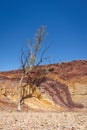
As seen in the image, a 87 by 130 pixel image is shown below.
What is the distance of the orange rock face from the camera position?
4803 cm

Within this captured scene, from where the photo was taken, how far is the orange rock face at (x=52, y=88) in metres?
48.0

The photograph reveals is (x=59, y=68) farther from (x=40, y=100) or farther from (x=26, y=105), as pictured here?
(x=26, y=105)

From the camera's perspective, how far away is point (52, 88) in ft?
181

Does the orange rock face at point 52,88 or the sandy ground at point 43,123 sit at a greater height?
the orange rock face at point 52,88

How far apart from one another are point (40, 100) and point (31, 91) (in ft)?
7.85

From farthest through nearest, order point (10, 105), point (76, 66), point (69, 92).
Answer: point (76, 66) → point (69, 92) → point (10, 105)

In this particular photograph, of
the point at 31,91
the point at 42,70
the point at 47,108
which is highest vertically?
the point at 42,70

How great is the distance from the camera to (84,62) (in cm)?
6259

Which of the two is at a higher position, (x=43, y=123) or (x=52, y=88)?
(x=52, y=88)

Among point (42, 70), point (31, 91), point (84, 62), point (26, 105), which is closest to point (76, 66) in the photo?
point (84, 62)

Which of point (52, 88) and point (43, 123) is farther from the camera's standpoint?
point (52, 88)

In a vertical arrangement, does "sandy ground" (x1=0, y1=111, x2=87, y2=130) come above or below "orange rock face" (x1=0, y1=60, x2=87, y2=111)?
below

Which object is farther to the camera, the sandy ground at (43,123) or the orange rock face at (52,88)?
the orange rock face at (52,88)

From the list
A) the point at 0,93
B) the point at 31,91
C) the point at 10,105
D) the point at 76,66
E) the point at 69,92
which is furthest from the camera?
the point at 76,66
